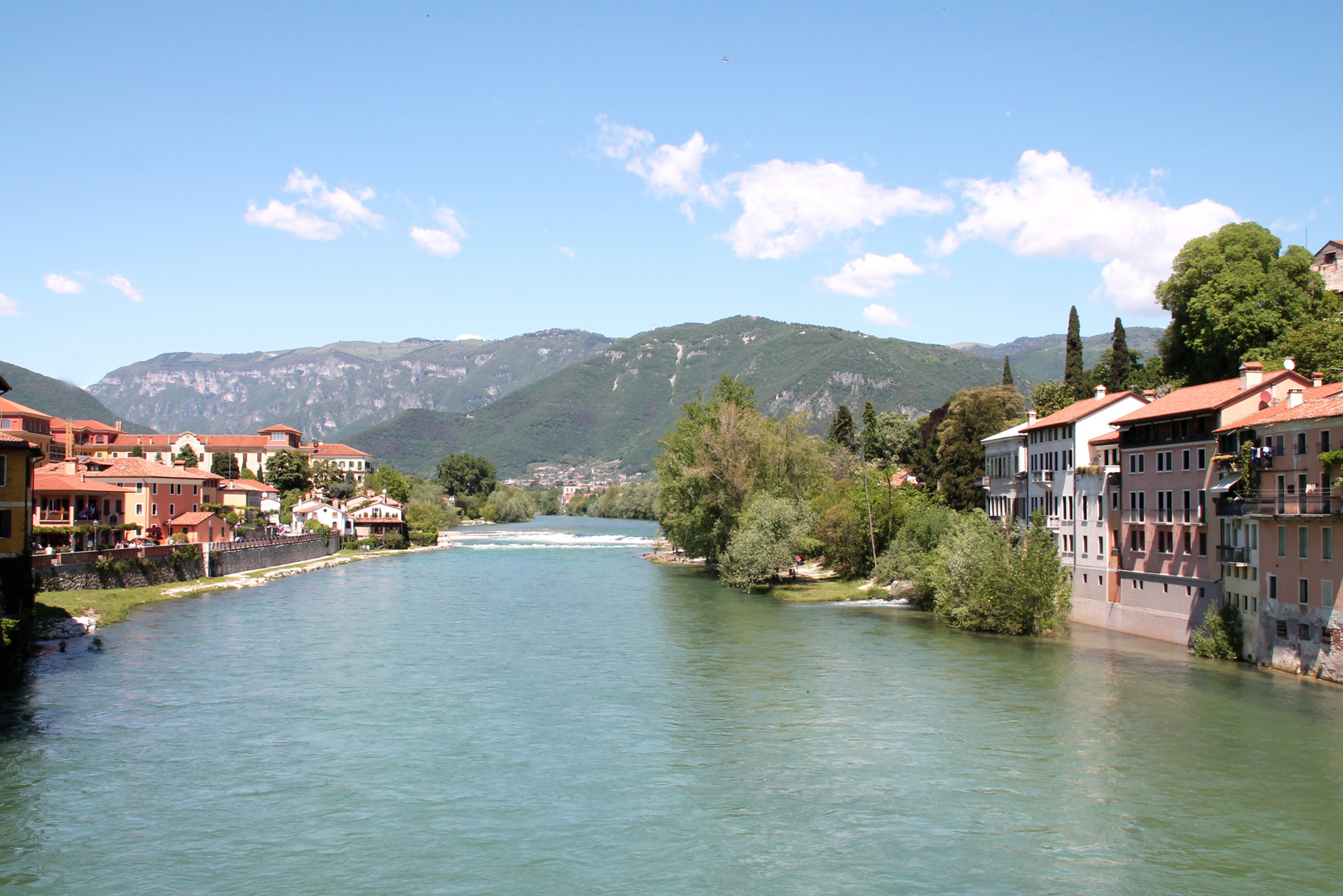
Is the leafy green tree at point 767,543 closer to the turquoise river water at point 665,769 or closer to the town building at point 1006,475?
the town building at point 1006,475

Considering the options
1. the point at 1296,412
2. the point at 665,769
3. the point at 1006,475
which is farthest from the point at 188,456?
the point at 1296,412

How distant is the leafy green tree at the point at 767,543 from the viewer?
70938 mm

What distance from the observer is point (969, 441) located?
241ft

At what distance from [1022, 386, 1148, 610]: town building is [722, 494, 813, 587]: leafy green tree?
62.0 ft

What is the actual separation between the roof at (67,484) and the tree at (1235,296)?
75.4 meters

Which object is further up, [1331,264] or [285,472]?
[1331,264]

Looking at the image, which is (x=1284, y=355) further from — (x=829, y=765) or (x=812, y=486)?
(x=829, y=765)

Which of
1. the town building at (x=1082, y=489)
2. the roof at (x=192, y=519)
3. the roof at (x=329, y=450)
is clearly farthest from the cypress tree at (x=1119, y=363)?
the roof at (x=329, y=450)

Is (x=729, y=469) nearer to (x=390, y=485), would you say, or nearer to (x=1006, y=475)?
(x=1006, y=475)

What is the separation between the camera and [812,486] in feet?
262

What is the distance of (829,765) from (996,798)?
441cm

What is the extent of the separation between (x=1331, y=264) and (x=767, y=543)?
51893 millimetres

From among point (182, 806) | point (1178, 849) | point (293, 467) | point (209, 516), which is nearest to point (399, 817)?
point (182, 806)

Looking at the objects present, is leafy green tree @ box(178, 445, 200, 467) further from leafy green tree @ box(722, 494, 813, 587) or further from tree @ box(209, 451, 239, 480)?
leafy green tree @ box(722, 494, 813, 587)
